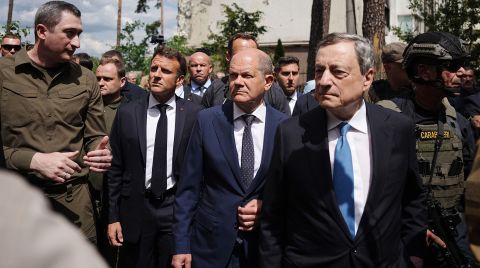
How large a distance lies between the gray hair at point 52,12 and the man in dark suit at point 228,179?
119 centimetres

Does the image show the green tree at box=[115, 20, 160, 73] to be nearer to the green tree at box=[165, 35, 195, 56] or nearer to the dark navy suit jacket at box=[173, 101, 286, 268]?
the green tree at box=[165, 35, 195, 56]

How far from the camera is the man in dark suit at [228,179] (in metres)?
3.64

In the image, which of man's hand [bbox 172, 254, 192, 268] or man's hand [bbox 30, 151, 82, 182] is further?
man's hand [bbox 172, 254, 192, 268]

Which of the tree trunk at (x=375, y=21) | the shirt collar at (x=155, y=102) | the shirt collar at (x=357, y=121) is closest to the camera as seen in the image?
the shirt collar at (x=357, y=121)

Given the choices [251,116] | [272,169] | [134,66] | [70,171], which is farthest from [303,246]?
[134,66]

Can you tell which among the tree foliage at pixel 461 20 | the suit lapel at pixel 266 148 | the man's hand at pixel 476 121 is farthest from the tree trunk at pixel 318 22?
the suit lapel at pixel 266 148

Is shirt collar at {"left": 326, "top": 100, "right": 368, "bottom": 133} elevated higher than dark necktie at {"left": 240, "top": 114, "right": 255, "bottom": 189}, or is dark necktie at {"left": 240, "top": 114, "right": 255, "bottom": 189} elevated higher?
shirt collar at {"left": 326, "top": 100, "right": 368, "bottom": 133}

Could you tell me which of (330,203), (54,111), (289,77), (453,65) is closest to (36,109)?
(54,111)

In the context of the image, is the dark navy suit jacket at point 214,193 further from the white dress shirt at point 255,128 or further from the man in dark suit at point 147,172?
the man in dark suit at point 147,172

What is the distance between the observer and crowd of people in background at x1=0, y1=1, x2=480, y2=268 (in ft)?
9.69

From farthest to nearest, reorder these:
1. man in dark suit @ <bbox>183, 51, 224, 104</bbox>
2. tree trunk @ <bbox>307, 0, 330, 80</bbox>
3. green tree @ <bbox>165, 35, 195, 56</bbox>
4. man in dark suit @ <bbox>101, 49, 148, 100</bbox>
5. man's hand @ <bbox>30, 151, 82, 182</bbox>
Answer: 1. green tree @ <bbox>165, 35, 195, 56</bbox>
2. tree trunk @ <bbox>307, 0, 330, 80</bbox>
3. man in dark suit @ <bbox>183, 51, 224, 104</bbox>
4. man in dark suit @ <bbox>101, 49, 148, 100</bbox>
5. man's hand @ <bbox>30, 151, 82, 182</bbox>

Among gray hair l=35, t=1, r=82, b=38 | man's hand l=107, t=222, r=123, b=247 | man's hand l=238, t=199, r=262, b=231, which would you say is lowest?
man's hand l=107, t=222, r=123, b=247

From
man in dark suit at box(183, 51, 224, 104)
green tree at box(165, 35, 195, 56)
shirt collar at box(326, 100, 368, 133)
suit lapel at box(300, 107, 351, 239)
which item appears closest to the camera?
suit lapel at box(300, 107, 351, 239)

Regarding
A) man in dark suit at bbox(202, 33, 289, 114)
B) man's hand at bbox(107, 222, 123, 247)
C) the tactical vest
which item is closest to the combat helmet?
the tactical vest
